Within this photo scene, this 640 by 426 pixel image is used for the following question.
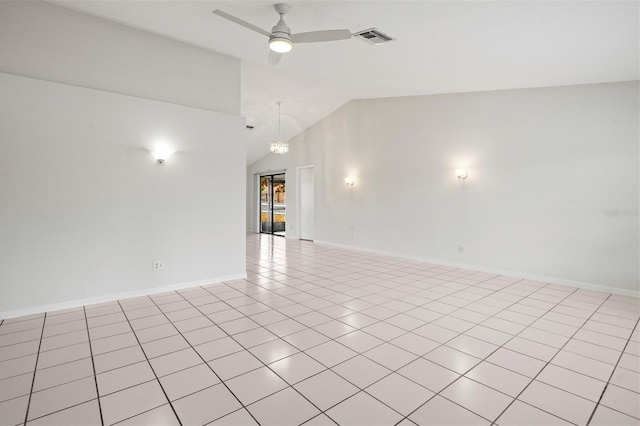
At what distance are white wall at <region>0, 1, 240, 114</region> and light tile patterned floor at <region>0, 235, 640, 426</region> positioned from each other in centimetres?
264

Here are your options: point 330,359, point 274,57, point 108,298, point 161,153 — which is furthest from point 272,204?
point 330,359

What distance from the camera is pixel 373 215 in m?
7.10

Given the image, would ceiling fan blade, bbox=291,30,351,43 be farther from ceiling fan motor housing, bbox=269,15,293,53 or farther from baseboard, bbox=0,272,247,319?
baseboard, bbox=0,272,247,319

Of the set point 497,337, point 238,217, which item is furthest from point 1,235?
point 497,337

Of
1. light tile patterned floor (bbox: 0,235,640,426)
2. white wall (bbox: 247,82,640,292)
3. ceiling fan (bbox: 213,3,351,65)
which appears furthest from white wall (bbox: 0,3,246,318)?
white wall (bbox: 247,82,640,292)

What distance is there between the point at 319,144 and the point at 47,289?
6427 millimetres

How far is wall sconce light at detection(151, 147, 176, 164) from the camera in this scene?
13.3 feet

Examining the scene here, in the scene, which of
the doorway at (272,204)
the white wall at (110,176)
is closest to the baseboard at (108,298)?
the white wall at (110,176)

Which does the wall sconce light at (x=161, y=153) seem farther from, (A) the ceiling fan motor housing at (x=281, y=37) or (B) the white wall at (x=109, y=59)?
(A) the ceiling fan motor housing at (x=281, y=37)

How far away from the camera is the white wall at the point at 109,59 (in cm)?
328

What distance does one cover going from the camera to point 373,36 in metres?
3.30

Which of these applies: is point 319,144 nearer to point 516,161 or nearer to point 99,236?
point 516,161

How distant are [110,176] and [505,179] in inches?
221

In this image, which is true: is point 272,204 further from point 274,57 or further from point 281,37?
point 281,37
